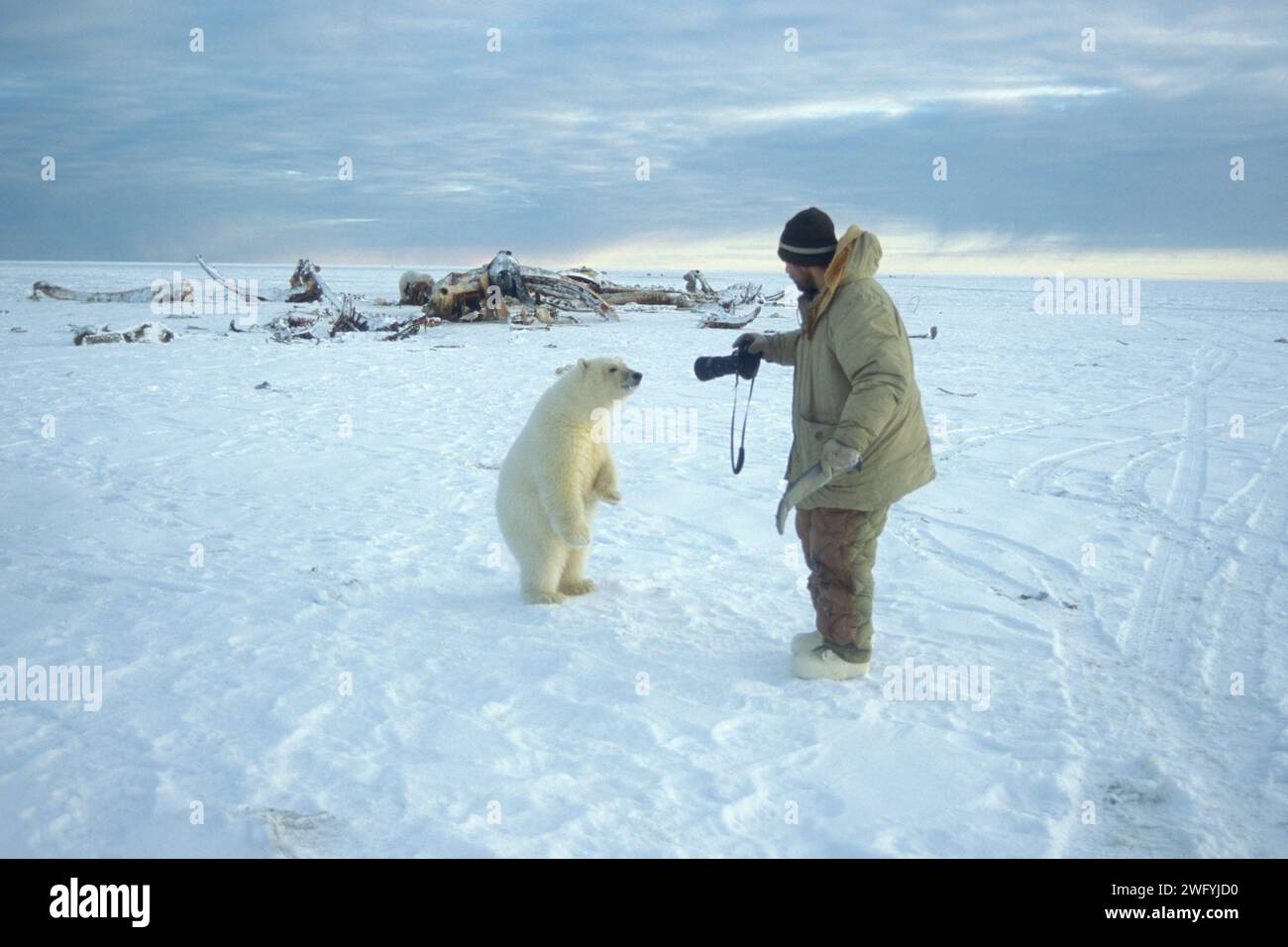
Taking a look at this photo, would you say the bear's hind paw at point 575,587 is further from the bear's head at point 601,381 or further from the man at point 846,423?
the man at point 846,423

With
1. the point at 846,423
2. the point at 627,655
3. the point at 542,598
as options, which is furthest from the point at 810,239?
the point at 542,598

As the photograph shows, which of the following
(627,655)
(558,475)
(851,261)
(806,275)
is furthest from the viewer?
(558,475)

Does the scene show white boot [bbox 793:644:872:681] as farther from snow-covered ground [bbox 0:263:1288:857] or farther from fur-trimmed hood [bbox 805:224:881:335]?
fur-trimmed hood [bbox 805:224:881:335]

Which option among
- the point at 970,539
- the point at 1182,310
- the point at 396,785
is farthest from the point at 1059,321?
the point at 396,785

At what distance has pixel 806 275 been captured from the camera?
396 cm

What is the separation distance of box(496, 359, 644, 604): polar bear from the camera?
590 mm

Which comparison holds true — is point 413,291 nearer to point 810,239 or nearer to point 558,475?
point 558,475

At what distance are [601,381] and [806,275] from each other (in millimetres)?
1519

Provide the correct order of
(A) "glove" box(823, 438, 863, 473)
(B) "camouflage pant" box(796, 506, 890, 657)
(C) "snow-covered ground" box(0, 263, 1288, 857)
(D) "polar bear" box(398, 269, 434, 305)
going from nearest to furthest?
(C) "snow-covered ground" box(0, 263, 1288, 857), (A) "glove" box(823, 438, 863, 473), (B) "camouflage pant" box(796, 506, 890, 657), (D) "polar bear" box(398, 269, 434, 305)

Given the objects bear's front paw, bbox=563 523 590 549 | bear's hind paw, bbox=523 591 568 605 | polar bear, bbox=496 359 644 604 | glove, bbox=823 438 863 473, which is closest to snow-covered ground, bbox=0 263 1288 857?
bear's hind paw, bbox=523 591 568 605

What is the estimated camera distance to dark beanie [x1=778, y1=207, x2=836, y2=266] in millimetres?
3867

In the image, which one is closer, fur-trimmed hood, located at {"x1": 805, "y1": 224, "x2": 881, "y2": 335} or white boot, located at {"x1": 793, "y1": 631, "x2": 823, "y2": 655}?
fur-trimmed hood, located at {"x1": 805, "y1": 224, "x2": 881, "y2": 335}
